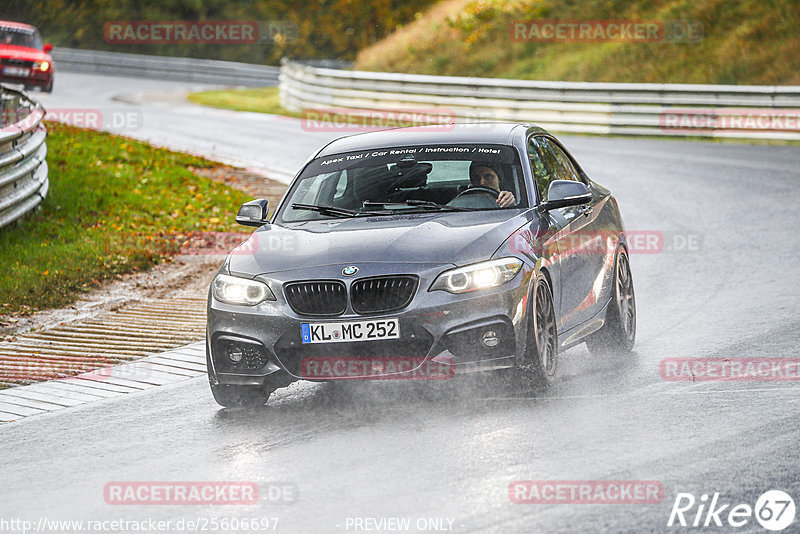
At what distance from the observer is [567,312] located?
8484 millimetres

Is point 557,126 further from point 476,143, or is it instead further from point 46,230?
point 476,143

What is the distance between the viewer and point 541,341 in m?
7.82

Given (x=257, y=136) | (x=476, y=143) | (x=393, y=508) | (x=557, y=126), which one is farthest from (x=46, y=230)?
(x=557, y=126)

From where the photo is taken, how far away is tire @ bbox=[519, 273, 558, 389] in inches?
298

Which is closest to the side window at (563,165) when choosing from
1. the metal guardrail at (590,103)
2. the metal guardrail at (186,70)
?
the metal guardrail at (590,103)

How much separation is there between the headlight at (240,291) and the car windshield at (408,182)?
0.98m

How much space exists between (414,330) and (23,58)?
28113 millimetres

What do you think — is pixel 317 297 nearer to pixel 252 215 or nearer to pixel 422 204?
pixel 422 204

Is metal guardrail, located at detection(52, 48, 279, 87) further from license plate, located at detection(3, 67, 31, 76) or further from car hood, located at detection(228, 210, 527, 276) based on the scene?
car hood, located at detection(228, 210, 527, 276)

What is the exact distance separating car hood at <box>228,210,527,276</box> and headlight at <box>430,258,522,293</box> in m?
0.06

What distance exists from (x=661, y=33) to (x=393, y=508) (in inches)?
1307

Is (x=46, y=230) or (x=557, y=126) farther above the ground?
(x=46, y=230)

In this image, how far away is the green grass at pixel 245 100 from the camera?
3662cm

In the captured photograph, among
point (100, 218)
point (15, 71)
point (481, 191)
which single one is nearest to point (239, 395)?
point (481, 191)
